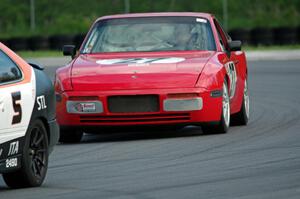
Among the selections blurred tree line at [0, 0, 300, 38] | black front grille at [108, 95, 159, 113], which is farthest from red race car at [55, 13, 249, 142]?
blurred tree line at [0, 0, 300, 38]

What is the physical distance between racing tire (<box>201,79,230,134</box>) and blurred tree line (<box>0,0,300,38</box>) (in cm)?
3214

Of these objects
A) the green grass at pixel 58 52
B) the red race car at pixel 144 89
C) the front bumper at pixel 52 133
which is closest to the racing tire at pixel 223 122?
the red race car at pixel 144 89

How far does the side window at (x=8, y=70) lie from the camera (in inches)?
356

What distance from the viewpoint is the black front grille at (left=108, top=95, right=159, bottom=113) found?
1296cm

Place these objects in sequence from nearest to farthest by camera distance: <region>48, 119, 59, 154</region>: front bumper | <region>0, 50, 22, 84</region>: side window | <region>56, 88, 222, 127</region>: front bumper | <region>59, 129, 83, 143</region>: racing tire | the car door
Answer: the car door → <region>0, 50, 22, 84</region>: side window → <region>48, 119, 59, 154</region>: front bumper → <region>56, 88, 222, 127</region>: front bumper → <region>59, 129, 83, 143</region>: racing tire

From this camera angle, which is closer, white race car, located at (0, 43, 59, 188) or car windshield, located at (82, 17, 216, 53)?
white race car, located at (0, 43, 59, 188)

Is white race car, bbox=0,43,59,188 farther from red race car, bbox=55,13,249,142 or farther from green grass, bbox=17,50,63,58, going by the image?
green grass, bbox=17,50,63,58

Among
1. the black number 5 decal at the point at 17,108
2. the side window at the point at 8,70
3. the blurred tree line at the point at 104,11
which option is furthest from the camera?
the blurred tree line at the point at 104,11

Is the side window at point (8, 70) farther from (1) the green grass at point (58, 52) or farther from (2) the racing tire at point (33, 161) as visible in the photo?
(1) the green grass at point (58, 52)

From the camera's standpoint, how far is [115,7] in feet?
153

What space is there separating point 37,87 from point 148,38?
5.07 meters

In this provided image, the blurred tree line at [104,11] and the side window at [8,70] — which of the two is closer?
the side window at [8,70]

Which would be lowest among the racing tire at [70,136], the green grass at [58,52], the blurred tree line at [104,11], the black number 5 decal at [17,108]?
the blurred tree line at [104,11]

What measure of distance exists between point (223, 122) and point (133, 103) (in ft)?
3.58
